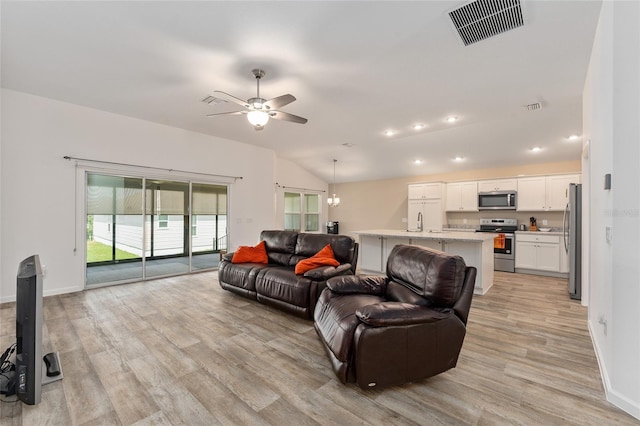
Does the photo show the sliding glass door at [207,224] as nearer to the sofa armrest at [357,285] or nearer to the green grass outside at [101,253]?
the green grass outside at [101,253]

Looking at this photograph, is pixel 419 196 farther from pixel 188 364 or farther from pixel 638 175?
pixel 188 364

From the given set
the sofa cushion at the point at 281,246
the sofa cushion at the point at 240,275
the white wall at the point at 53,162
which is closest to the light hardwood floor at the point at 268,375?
the sofa cushion at the point at 240,275

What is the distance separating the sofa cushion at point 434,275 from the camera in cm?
217

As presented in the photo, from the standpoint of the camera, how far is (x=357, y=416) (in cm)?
179

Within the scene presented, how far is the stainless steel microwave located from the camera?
6.47 meters

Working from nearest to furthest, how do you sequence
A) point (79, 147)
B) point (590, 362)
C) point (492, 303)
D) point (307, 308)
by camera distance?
point (590, 362)
point (307, 308)
point (492, 303)
point (79, 147)

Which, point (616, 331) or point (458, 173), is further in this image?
point (458, 173)

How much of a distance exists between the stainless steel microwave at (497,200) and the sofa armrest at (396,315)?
220 inches

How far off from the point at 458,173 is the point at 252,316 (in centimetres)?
650

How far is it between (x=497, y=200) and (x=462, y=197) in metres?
0.78

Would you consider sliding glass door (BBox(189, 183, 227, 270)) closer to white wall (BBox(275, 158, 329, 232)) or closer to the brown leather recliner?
white wall (BBox(275, 158, 329, 232))

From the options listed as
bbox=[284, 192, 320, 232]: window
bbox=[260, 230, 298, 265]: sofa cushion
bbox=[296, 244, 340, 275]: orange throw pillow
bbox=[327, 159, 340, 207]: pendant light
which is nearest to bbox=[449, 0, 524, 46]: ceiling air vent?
bbox=[296, 244, 340, 275]: orange throw pillow

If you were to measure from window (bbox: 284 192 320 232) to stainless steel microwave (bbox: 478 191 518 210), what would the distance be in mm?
5022

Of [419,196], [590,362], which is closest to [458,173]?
[419,196]
